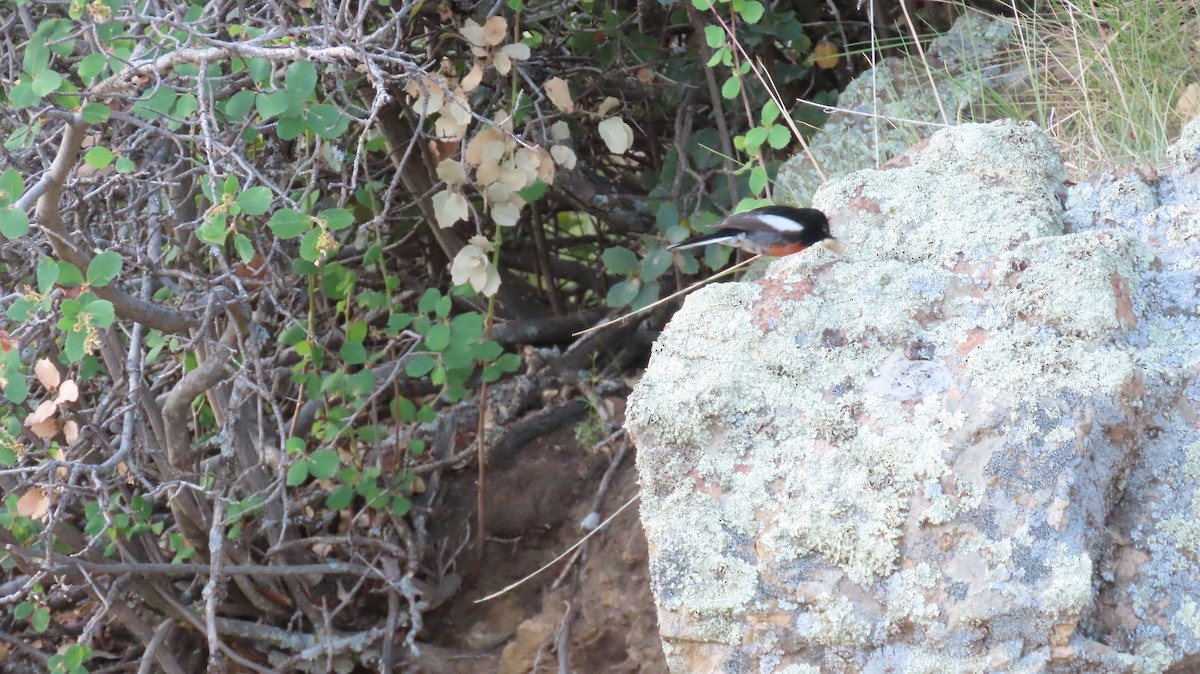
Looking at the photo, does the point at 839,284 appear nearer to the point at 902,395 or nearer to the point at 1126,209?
the point at 902,395

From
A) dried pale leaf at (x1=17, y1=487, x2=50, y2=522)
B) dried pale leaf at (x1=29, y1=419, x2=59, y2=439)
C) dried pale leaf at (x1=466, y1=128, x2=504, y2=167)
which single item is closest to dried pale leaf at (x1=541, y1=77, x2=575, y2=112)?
dried pale leaf at (x1=466, y1=128, x2=504, y2=167)

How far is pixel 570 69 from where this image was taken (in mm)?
3693

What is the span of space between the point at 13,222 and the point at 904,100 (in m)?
2.45

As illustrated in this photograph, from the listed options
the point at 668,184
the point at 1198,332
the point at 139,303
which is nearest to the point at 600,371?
the point at 668,184

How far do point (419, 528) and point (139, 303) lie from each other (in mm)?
1342

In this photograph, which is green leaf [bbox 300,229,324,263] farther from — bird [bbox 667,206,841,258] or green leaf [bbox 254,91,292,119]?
bird [bbox 667,206,841,258]

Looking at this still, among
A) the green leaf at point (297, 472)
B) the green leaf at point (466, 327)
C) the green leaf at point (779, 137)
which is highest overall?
the green leaf at point (779, 137)

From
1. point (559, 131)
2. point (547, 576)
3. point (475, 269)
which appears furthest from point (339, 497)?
point (559, 131)

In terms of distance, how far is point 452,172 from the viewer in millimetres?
2900

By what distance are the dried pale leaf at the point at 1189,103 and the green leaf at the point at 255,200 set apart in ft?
7.14

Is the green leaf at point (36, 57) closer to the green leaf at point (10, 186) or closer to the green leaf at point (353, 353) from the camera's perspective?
the green leaf at point (10, 186)

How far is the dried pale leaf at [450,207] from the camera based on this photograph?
289 cm

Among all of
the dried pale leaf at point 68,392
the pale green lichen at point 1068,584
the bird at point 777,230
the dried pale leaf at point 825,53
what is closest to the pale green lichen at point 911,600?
the pale green lichen at point 1068,584

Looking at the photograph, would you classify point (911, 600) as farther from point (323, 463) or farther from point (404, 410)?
point (404, 410)
